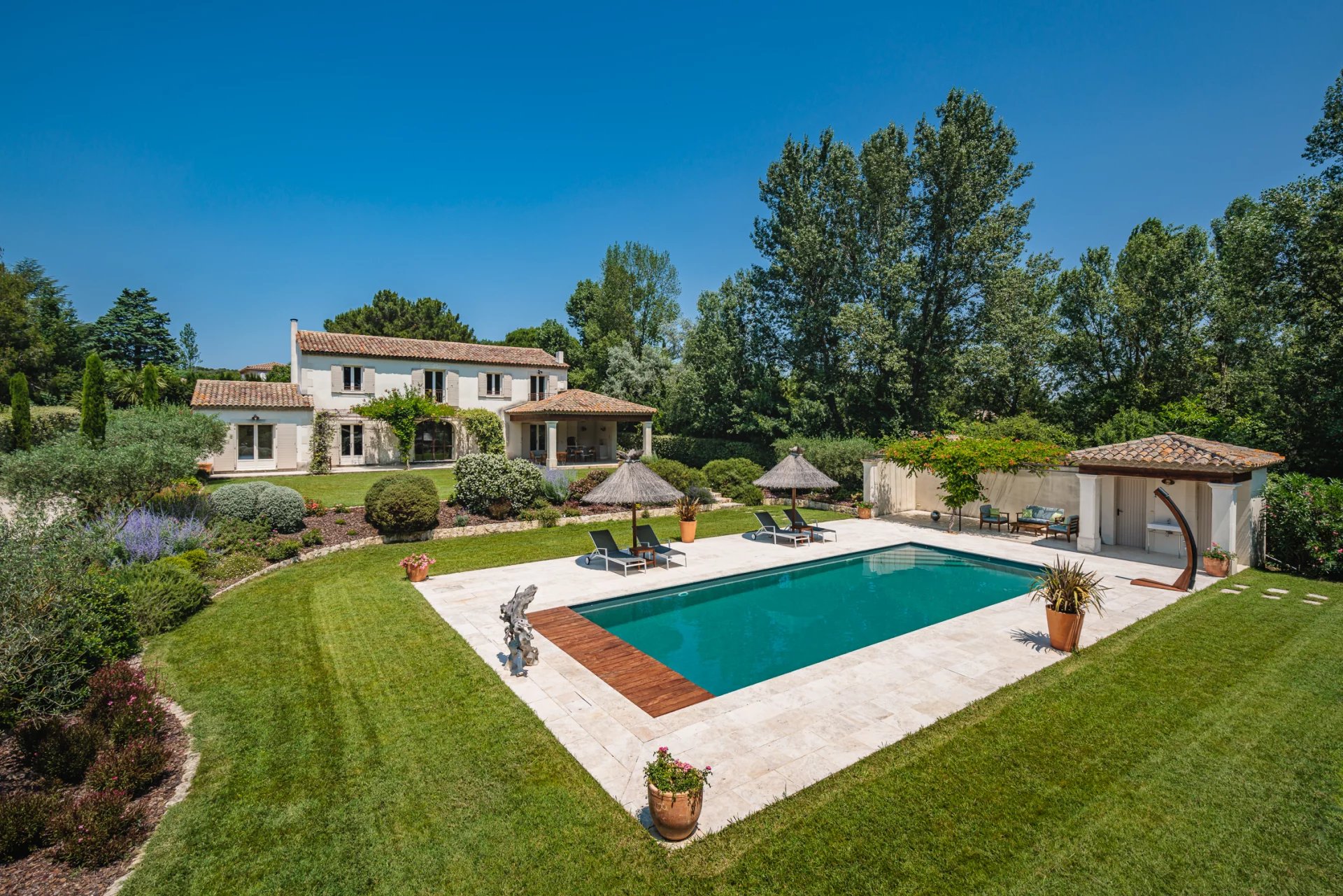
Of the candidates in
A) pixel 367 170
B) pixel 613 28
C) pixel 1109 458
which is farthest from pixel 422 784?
pixel 367 170

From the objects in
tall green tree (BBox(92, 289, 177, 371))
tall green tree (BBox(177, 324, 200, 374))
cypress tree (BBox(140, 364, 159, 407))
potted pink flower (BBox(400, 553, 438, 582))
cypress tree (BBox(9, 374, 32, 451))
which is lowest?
potted pink flower (BBox(400, 553, 438, 582))

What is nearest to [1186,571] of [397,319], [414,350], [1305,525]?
[1305,525]

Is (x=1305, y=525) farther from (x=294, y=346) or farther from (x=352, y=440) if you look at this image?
(x=294, y=346)

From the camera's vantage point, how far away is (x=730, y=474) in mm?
23391

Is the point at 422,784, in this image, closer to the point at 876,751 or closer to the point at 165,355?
the point at 876,751

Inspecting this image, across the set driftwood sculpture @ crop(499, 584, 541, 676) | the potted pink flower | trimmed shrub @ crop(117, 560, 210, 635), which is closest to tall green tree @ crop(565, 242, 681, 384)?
the potted pink flower

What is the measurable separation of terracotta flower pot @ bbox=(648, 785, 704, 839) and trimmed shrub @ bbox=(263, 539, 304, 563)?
12.3m

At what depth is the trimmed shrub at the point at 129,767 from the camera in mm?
4699

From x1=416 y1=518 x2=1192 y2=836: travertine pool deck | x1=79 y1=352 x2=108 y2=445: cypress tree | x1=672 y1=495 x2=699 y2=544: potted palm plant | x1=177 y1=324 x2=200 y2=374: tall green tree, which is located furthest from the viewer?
x1=177 y1=324 x2=200 y2=374: tall green tree

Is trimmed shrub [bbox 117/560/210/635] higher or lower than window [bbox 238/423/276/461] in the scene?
lower

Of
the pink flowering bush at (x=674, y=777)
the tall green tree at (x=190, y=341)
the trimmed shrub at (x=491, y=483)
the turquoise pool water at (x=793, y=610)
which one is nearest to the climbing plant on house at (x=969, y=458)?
the turquoise pool water at (x=793, y=610)

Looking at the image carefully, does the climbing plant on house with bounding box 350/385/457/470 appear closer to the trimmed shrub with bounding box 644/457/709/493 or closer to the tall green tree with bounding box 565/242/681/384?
the trimmed shrub with bounding box 644/457/709/493

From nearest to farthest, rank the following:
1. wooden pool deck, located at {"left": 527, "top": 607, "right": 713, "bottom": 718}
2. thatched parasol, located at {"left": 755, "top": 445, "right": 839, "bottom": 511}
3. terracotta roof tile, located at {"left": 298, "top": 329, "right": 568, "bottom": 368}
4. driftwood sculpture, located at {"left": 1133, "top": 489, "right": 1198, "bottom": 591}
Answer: wooden pool deck, located at {"left": 527, "top": 607, "right": 713, "bottom": 718}
driftwood sculpture, located at {"left": 1133, "top": 489, "right": 1198, "bottom": 591}
thatched parasol, located at {"left": 755, "top": 445, "right": 839, "bottom": 511}
terracotta roof tile, located at {"left": 298, "top": 329, "right": 568, "bottom": 368}

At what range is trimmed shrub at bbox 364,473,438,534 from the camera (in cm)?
1498
